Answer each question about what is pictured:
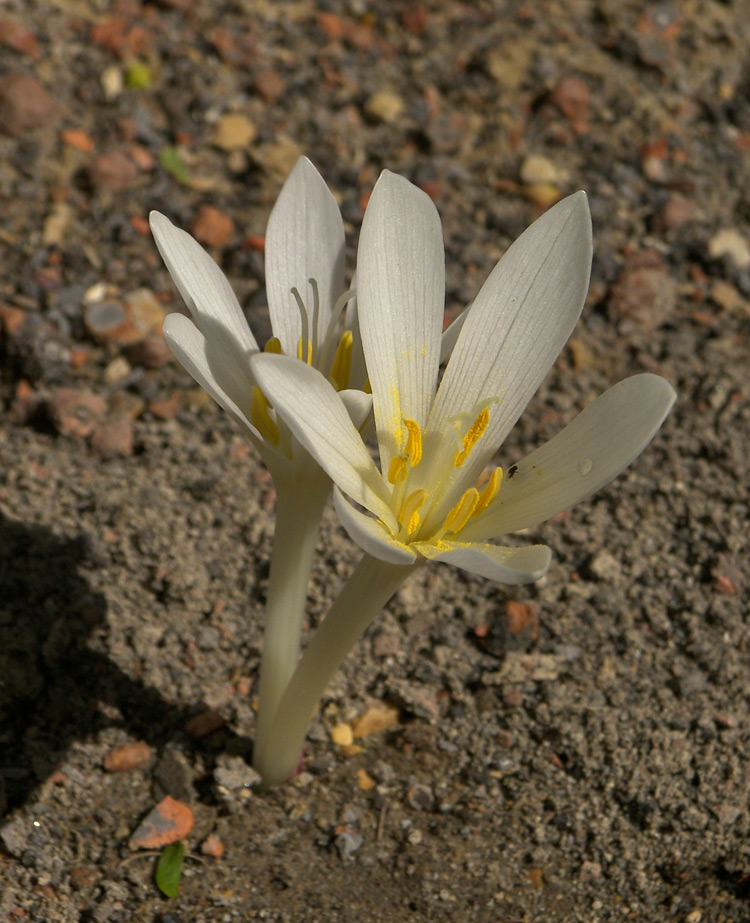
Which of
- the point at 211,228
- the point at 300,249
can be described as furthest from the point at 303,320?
the point at 211,228

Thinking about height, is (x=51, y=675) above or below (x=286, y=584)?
below

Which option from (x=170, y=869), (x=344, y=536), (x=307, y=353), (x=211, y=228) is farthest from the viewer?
(x=211, y=228)

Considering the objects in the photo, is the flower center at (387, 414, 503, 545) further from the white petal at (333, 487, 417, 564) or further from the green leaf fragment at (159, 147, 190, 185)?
the green leaf fragment at (159, 147, 190, 185)

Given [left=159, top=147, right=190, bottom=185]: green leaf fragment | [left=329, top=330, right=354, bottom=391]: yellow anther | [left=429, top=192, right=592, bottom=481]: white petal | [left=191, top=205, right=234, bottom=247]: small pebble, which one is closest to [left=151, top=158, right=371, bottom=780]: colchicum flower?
[left=329, top=330, right=354, bottom=391]: yellow anther

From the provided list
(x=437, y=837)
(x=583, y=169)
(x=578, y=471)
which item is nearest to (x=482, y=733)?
(x=437, y=837)

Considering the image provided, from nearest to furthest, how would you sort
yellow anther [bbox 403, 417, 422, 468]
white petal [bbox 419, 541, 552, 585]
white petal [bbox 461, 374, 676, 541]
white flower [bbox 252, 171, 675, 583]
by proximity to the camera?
1. white petal [bbox 419, 541, 552, 585]
2. white petal [bbox 461, 374, 676, 541]
3. white flower [bbox 252, 171, 675, 583]
4. yellow anther [bbox 403, 417, 422, 468]

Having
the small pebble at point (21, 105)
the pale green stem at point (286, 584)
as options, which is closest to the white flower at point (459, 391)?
the pale green stem at point (286, 584)

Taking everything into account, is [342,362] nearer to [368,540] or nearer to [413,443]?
[413,443]

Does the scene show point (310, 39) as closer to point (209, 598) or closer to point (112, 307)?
point (112, 307)
